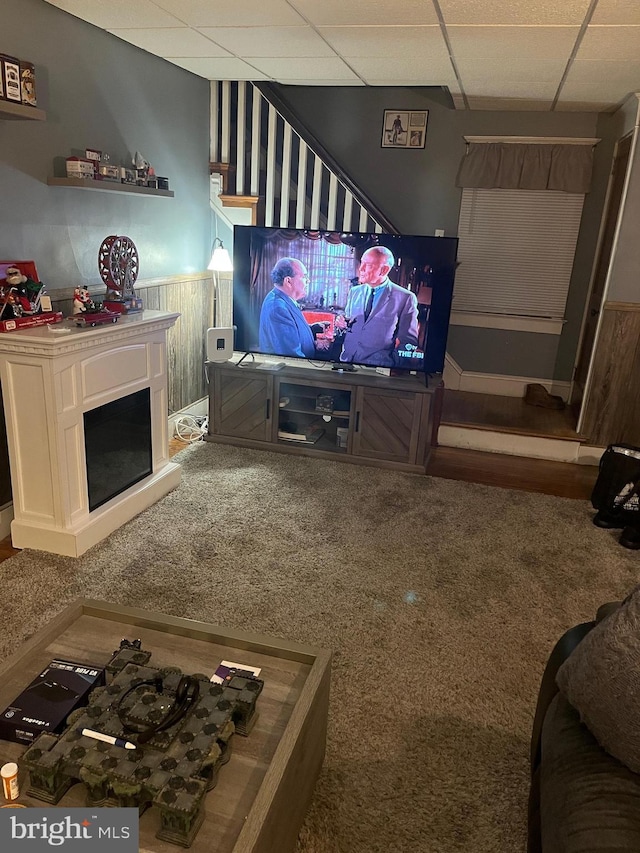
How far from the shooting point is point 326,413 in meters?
4.17

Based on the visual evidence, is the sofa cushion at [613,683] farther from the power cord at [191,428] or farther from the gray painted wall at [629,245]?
the power cord at [191,428]

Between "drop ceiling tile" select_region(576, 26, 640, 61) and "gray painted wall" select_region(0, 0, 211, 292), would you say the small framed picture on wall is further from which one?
"drop ceiling tile" select_region(576, 26, 640, 61)

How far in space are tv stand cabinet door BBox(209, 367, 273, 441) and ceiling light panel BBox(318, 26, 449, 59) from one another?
1948 millimetres

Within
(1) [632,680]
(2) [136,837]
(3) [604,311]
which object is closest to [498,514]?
(3) [604,311]

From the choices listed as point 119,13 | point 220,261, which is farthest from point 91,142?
point 220,261

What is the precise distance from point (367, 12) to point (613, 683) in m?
2.77

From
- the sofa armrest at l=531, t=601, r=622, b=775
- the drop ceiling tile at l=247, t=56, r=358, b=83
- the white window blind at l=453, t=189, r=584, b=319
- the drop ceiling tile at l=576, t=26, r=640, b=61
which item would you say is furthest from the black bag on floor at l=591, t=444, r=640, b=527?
Answer: the drop ceiling tile at l=247, t=56, r=358, b=83

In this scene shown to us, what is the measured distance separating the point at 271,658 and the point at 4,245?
7.46ft

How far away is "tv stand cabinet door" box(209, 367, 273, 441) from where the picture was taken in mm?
4227

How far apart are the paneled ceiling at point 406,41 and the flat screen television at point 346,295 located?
0.96m

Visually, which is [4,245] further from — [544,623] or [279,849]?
[544,623]

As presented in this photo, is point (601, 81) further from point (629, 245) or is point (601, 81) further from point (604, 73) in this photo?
point (629, 245)

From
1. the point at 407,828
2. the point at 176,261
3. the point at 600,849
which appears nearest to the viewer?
the point at 600,849

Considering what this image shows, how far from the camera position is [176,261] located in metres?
4.40
